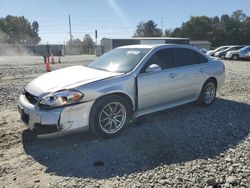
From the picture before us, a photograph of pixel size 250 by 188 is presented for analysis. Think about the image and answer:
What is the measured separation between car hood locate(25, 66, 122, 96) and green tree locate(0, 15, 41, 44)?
91.3m

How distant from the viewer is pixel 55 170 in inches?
157

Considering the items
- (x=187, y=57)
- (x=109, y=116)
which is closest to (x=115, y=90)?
(x=109, y=116)

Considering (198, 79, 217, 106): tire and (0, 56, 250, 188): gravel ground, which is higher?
(198, 79, 217, 106): tire

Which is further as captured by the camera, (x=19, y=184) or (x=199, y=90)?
(x=199, y=90)

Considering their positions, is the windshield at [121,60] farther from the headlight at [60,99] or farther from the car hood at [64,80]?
the headlight at [60,99]

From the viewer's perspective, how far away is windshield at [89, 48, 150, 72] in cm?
554

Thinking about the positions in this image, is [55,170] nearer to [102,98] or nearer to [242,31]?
[102,98]

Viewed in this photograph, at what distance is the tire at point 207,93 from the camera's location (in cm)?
693

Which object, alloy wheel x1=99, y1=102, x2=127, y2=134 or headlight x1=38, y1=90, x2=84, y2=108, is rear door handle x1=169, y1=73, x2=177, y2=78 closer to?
alloy wheel x1=99, y1=102, x2=127, y2=134

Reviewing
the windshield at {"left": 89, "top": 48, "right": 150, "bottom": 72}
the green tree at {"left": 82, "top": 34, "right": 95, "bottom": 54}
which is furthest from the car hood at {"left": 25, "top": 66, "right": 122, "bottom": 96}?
the green tree at {"left": 82, "top": 34, "right": 95, "bottom": 54}

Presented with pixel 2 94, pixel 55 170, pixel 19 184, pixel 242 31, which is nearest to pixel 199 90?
pixel 55 170

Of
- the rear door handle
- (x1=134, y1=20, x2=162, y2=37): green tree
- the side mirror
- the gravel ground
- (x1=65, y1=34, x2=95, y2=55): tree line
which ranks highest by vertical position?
(x1=134, y1=20, x2=162, y2=37): green tree

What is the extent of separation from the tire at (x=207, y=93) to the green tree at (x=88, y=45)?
208ft

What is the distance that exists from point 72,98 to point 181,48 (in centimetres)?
303
